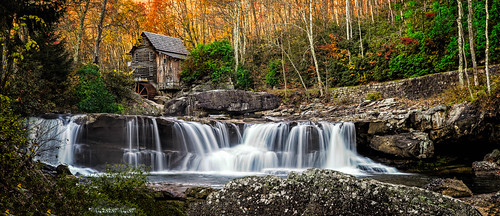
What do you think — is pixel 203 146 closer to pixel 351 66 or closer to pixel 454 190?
pixel 454 190

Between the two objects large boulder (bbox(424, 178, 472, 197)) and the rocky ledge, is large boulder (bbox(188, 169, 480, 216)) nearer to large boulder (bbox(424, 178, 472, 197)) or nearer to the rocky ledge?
large boulder (bbox(424, 178, 472, 197))

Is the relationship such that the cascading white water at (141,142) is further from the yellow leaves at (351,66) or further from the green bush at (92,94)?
the yellow leaves at (351,66)

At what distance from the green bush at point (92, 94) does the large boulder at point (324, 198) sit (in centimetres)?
1493

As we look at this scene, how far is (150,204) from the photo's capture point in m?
4.61

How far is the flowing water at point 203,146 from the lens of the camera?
12422mm

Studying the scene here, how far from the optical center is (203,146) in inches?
563

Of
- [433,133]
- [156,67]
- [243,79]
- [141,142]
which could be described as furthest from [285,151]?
[156,67]

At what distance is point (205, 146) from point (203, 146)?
96 millimetres

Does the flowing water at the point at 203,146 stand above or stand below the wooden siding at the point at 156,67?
below

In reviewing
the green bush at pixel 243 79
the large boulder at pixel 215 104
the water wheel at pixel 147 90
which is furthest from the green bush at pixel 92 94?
the water wheel at pixel 147 90

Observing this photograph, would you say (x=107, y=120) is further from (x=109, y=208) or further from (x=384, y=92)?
(x=384, y=92)

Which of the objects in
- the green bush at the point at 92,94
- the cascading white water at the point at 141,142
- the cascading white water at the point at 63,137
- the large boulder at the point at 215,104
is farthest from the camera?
the large boulder at the point at 215,104

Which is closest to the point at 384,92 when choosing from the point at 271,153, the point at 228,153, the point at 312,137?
the point at 312,137

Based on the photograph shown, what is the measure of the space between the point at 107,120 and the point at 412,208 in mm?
12492
